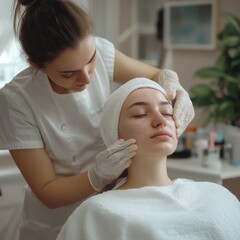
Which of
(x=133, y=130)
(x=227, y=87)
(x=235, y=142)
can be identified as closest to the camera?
(x=133, y=130)

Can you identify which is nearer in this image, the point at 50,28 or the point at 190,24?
the point at 50,28

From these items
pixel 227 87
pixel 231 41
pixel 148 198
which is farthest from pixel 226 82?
pixel 148 198

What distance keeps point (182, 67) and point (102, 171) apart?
171cm

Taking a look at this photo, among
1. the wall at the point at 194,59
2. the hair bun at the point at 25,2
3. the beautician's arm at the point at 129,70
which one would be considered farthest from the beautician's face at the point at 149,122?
the wall at the point at 194,59

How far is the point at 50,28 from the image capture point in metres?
1.07

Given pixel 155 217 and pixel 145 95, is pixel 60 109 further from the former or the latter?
pixel 155 217

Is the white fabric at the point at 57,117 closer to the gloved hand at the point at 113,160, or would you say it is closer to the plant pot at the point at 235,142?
the gloved hand at the point at 113,160

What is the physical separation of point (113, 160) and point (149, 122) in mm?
150

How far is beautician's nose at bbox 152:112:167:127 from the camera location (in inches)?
45.5

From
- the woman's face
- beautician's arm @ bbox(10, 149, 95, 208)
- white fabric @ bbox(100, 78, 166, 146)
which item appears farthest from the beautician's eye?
beautician's arm @ bbox(10, 149, 95, 208)

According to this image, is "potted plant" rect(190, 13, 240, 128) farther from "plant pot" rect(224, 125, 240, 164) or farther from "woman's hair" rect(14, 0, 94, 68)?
"woman's hair" rect(14, 0, 94, 68)

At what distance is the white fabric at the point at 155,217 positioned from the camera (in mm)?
1039

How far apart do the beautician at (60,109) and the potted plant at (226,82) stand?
29.0 inches

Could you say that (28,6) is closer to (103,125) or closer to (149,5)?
(103,125)
